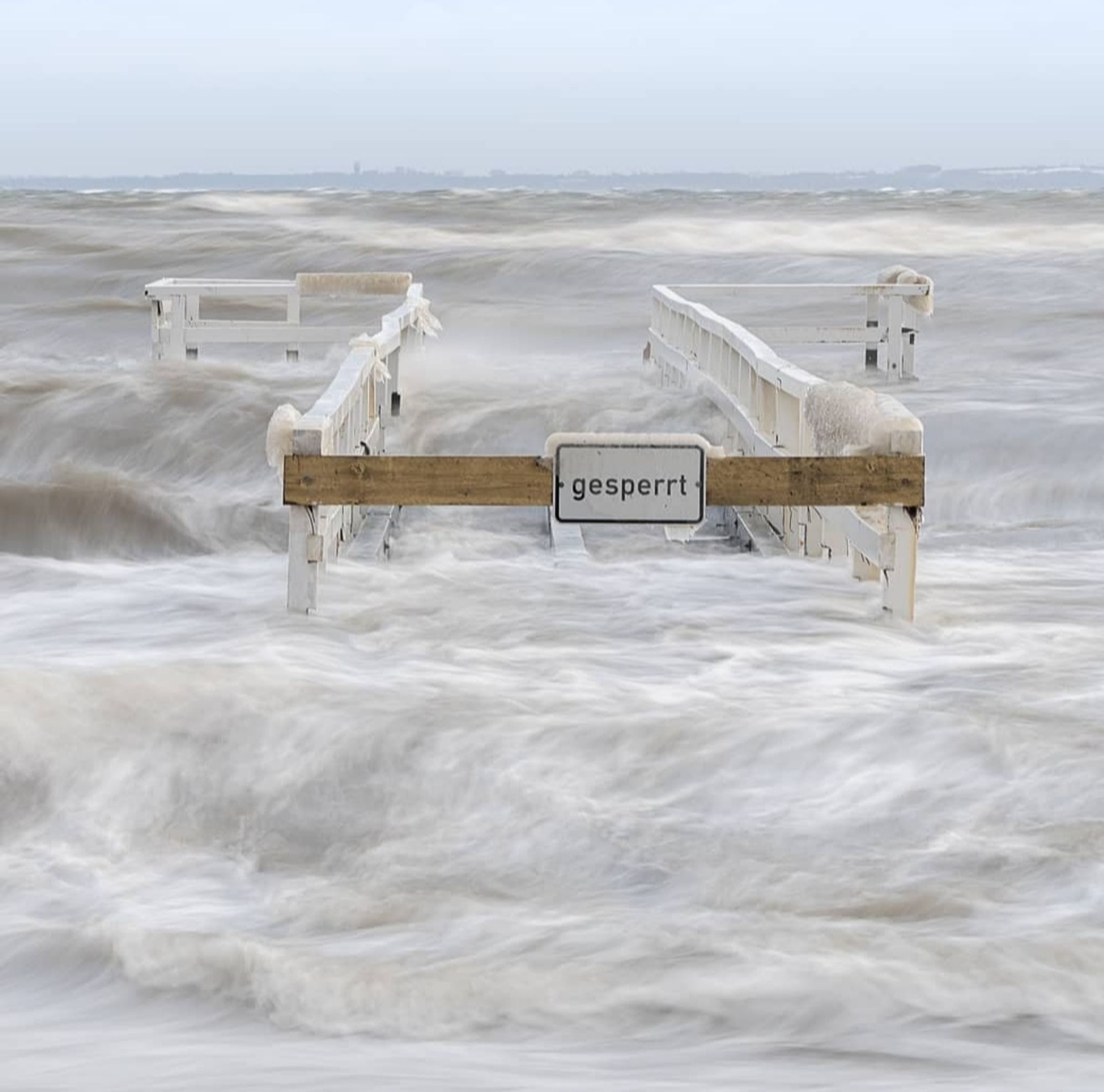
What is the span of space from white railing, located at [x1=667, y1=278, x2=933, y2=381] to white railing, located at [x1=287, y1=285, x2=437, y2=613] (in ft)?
11.8

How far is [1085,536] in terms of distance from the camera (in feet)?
35.7

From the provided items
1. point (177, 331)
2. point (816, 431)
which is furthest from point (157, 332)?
point (816, 431)

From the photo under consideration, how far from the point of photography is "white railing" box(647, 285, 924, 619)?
7.07 metres

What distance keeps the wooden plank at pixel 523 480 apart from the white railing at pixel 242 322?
8317mm

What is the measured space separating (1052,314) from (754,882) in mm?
21669

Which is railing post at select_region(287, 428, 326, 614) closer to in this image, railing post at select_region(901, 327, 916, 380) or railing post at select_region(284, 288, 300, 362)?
railing post at select_region(284, 288, 300, 362)

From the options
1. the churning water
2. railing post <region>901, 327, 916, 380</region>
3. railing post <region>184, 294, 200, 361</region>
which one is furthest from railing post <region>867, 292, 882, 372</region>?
railing post <region>184, 294, 200, 361</region>

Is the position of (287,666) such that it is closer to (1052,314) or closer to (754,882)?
(754,882)

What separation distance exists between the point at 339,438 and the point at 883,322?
9.62 metres

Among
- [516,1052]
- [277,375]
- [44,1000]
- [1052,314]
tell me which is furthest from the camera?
[1052,314]

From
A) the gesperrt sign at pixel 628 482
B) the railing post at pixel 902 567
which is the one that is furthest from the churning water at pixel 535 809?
the gesperrt sign at pixel 628 482

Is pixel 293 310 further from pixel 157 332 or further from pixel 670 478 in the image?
pixel 670 478

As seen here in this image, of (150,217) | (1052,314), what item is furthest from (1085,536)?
(150,217)

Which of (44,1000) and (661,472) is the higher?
(661,472)
